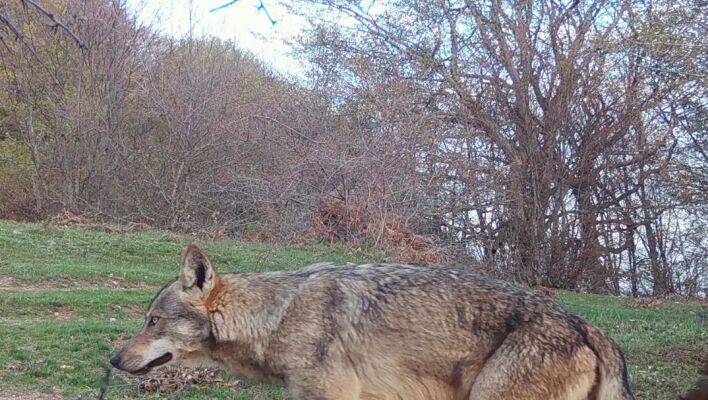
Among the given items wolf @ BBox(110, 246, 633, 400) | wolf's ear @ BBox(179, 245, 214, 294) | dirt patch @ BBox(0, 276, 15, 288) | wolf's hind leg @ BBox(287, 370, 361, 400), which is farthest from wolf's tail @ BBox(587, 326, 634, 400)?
dirt patch @ BBox(0, 276, 15, 288)

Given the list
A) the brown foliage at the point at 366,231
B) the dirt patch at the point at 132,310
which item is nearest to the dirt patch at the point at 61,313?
the dirt patch at the point at 132,310

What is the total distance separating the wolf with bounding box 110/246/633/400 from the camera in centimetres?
493

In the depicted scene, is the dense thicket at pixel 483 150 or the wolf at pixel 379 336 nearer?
the wolf at pixel 379 336

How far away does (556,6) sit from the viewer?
1037 inches

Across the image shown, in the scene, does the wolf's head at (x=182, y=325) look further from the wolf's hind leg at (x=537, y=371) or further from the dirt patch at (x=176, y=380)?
the dirt patch at (x=176, y=380)

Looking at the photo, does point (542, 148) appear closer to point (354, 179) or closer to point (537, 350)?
point (354, 179)

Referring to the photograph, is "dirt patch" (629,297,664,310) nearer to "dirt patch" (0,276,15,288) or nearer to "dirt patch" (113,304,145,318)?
"dirt patch" (113,304,145,318)

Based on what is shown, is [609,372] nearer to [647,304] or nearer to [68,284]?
[68,284]

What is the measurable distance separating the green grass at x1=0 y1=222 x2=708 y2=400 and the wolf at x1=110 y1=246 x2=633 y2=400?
1962 mm

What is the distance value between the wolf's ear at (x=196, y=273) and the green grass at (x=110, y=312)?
3.01 m

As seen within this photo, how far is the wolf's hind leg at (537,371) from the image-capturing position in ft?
15.8

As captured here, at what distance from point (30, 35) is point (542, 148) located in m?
19.2

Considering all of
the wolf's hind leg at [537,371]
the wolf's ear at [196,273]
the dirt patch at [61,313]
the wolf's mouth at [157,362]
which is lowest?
the dirt patch at [61,313]

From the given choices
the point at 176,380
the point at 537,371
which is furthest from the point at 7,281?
the point at 537,371
